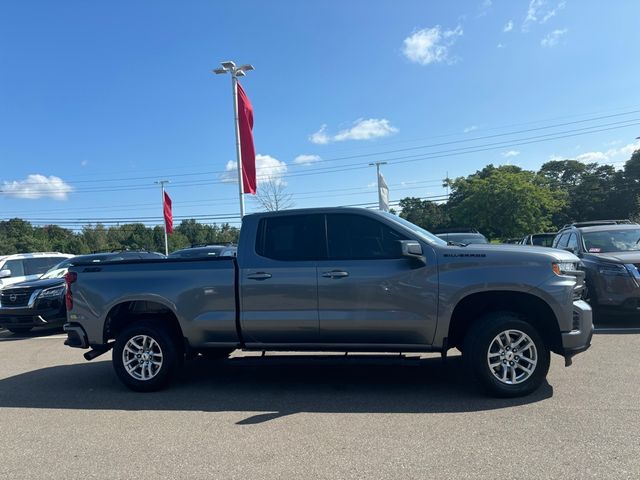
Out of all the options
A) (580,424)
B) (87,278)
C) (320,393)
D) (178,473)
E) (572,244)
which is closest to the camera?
(178,473)

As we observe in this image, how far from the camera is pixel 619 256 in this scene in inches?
333

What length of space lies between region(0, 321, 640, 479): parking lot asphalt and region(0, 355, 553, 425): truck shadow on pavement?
0.02 metres

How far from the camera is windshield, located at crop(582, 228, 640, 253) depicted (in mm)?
9305

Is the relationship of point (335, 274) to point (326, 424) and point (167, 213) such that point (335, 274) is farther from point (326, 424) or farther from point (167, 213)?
point (167, 213)

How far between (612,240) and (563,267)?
563cm

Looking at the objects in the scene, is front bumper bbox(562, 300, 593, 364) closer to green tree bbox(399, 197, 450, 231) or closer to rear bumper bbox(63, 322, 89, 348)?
rear bumper bbox(63, 322, 89, 348)

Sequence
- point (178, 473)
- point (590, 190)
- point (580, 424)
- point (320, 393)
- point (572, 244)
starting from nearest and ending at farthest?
point (178, 473)
point (580, 424)
point (320, 393)
point (572, 244)
point (590, 190)

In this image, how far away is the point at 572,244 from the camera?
1030 centimetres

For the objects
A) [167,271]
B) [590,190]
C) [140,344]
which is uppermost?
[590,190]

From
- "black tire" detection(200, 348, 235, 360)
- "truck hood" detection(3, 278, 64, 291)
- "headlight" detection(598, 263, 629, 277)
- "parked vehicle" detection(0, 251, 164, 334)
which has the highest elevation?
"truck hood" detection(3, 278, 64, 291)

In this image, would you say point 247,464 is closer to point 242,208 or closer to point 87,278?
point 87,278

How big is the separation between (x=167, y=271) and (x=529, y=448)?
4.10 m

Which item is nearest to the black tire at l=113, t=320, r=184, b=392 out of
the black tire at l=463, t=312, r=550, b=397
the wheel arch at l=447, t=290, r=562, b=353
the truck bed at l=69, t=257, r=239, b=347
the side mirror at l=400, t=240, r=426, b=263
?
the truck bed at l=69, t=257, r=239, b=347

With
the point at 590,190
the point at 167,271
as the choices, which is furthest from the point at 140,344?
the point at 590,190
